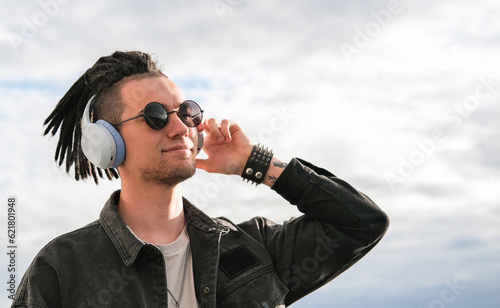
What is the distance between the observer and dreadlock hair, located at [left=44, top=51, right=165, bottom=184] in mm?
4887

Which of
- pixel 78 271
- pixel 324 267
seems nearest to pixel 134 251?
pixel 78 271

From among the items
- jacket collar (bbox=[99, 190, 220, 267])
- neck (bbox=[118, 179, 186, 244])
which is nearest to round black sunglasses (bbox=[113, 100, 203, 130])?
neck (bbox=[118, 179, 186, 244])

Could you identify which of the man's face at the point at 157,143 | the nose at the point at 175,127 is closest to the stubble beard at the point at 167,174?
the man's face at the point at 157,143

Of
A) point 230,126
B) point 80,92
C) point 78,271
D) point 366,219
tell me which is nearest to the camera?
point 78,271

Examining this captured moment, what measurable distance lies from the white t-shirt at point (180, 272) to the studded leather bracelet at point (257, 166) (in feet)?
2.27

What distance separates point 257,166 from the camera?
4.66m

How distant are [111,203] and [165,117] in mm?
785

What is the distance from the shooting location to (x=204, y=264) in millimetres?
4453

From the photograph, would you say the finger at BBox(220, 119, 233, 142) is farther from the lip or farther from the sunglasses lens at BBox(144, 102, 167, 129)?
the sunglasses lens at BBox(144, 102, 167, 129)

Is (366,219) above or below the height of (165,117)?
below

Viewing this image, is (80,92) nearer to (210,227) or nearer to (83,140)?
(83,140)

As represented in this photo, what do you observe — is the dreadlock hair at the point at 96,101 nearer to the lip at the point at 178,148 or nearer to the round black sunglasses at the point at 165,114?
the round black sunglasses at the point at 165,114

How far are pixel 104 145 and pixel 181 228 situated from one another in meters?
0.87

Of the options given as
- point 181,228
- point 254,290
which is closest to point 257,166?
point 181,228
